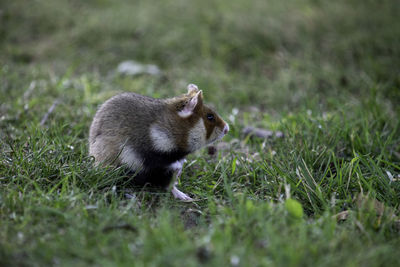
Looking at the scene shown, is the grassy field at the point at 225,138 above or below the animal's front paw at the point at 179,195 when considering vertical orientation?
above

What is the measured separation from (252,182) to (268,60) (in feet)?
11.5

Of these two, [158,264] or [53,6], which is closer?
[158,264]

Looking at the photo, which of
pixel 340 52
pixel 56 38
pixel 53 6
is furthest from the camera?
pixel 53 6

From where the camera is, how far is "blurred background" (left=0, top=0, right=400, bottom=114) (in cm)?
567

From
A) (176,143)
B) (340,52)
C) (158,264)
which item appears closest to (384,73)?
(340,52)

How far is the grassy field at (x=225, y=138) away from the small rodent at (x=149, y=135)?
138mm

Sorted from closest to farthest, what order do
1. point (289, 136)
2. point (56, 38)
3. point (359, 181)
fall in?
1. point (359, 181)
2. point (289, 136)
3. point (56, 38)

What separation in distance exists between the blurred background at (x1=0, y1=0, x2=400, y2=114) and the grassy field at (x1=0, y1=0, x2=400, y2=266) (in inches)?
1.0

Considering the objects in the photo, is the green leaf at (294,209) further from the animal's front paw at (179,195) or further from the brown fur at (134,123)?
the brown fur at (134,123)

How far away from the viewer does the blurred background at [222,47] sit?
567 centimetres

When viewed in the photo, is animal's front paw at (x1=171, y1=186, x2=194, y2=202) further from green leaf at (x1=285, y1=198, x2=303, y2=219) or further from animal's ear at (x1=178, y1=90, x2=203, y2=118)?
green leaf at (x1=285, y1=198, x2=303, y2=219)

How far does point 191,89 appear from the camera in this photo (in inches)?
144

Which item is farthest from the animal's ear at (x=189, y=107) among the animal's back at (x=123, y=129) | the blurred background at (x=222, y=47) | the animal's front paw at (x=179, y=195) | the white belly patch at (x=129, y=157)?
the blurred background at (x=222, y=47)

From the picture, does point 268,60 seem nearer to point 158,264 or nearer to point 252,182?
point 252,182
